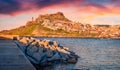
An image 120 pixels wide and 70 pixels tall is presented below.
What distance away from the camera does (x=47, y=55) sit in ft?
127

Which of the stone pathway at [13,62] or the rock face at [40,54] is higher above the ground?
the stone pathway at [13,62]

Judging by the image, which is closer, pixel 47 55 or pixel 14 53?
pixel 14 53

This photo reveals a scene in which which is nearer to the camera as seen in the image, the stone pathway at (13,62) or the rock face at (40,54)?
the stone pathway at (13,62)

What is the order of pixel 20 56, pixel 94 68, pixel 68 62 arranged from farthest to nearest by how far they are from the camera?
1. pixel 68 62
2. pixel 94 68
3. pixel 20 56

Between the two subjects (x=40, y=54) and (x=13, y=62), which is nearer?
(x=13, y=62)

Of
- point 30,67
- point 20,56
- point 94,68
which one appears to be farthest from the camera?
point 94,68

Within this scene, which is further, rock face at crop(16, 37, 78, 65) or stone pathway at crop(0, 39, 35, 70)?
rock face at crop(16, 37, 78, 65)

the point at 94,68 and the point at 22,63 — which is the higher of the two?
the point at 22,63

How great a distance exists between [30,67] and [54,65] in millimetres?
24343

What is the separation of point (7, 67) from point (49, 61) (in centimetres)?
2456

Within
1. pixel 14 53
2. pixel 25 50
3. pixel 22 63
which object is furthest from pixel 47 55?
pixel 22 63

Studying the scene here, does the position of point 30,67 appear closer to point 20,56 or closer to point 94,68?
point 20,56

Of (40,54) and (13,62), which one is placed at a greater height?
(13,62)

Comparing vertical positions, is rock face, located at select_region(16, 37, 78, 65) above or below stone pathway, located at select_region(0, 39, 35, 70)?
below
